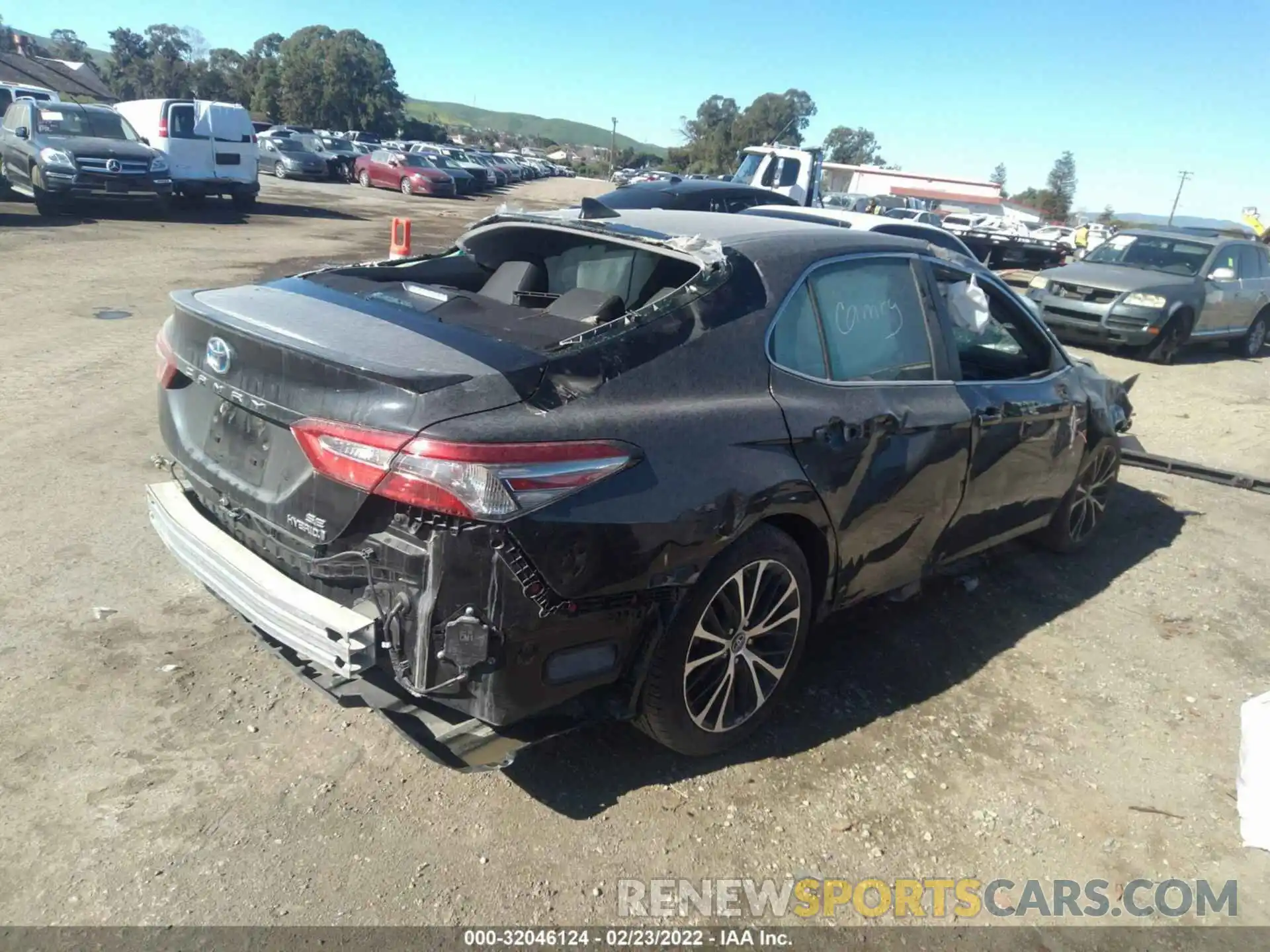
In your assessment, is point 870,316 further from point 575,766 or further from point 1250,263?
point 1250,263

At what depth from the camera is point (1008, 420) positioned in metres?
4.16

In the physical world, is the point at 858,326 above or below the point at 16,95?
below

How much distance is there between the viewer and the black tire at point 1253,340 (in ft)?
46.0

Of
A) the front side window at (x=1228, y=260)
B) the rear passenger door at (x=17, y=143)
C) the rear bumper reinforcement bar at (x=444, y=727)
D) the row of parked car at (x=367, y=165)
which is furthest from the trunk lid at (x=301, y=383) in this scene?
the row of parked car at (x=367, y=165)

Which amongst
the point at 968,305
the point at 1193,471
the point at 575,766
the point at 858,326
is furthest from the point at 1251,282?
the point at 575,766

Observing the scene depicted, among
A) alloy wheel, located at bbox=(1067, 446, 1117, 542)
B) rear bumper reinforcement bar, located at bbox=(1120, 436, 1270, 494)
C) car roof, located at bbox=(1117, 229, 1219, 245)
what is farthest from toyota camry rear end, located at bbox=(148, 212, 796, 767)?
car roof, located at bbox=(1117, 229, 1219, 245)

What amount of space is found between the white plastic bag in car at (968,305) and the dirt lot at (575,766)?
4.68 ft

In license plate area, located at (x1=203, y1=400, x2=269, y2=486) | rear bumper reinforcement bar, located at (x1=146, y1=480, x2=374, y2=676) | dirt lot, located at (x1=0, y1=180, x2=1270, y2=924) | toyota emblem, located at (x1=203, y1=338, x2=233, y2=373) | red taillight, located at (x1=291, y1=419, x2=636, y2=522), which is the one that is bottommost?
dirt lot, located at (x1=0, y1=180, x2=1270, y2=924)

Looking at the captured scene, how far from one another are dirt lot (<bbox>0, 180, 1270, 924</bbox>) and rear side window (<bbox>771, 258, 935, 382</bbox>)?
1.32 metres

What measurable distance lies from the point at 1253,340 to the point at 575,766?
15.0 meters

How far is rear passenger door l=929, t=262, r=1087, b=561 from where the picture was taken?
403cm

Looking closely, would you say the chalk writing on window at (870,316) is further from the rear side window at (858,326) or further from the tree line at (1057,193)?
the tree line at (1057,193)

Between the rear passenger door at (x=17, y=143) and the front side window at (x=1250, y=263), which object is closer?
the front side window at (x=1250, y=263)

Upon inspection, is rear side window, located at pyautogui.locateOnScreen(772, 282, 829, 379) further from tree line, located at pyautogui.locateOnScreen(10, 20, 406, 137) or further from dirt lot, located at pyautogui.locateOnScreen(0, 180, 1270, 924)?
tree line, located at pyautogui.locateOnScreen(10, 20, 406, 137)
